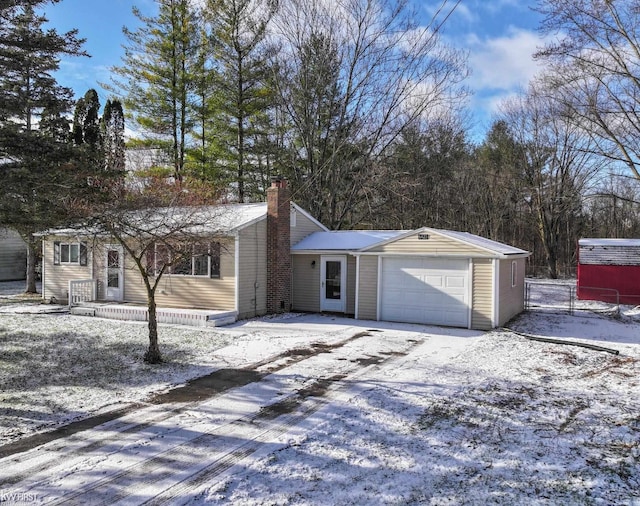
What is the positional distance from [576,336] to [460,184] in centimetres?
1935

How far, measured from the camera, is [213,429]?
5.30 metres

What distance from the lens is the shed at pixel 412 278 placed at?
12.3m

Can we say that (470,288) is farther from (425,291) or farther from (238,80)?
(238,80)

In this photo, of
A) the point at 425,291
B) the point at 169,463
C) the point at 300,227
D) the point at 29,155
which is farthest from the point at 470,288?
the point at 29,155

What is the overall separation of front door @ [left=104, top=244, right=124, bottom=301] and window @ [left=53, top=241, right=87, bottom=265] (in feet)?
4.00

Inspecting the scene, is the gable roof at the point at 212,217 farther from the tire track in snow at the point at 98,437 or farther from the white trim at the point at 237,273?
the tire track in snow at the point at 98,437

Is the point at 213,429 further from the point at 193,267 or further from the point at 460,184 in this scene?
the point at 460,184

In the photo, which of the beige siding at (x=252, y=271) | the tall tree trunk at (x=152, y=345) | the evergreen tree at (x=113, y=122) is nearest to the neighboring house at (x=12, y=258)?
the evergreen tree at (x=113, y=122)

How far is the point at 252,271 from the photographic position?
14008 mm

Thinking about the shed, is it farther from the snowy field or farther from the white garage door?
the snowy field

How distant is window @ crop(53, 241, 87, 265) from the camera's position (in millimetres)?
16422

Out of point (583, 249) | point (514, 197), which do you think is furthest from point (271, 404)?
point (514, 197)

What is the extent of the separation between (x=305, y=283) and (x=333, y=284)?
3.33 feet

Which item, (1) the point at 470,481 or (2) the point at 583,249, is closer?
(1) the point at 470,481
